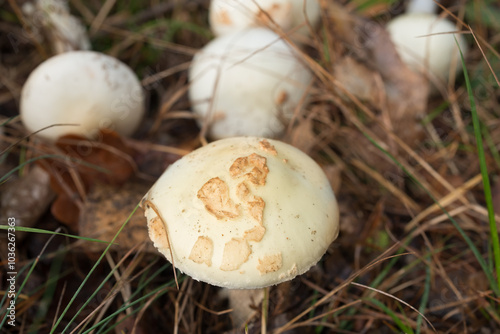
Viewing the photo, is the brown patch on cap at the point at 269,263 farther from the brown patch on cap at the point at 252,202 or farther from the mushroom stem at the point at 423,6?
the mushroom stem at the point at 423,6

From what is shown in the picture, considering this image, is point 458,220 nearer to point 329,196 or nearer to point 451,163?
point 451,163

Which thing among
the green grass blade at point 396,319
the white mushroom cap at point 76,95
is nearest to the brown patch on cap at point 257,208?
the green grass blade at point 396,319

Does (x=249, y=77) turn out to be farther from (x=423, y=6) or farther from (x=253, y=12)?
(x=423, y=6)

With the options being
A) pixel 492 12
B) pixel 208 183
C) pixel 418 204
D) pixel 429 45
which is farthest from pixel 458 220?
pixel 492 12

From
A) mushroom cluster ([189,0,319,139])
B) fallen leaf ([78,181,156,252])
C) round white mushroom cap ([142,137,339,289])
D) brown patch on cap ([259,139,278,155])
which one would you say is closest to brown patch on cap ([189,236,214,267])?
round white mushroom cap ([142,137,339,289])

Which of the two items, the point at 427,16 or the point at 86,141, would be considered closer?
the point at 86,141

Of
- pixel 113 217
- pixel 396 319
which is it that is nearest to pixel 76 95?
pixel 113 217

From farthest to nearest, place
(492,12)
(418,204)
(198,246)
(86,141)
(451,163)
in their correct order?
(492,12) < (451,163) < (418,204) < (86,141) < (198,246)
